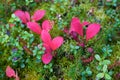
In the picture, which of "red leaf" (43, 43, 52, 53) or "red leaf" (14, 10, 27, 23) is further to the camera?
"red leaf" (14, 10, 27, 23)

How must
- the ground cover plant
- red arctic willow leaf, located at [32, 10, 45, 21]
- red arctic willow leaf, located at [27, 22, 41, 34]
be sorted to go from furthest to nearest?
1. red arctic willow leaf, located at [32, 10, 45, 21]
2. red arctic willow leaf, located at [27, 22, 41, 34]
3. the ground cover plant

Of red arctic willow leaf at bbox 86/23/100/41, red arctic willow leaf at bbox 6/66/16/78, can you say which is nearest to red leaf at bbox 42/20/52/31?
red arctic willow leaf at bbox 86/23/100/41

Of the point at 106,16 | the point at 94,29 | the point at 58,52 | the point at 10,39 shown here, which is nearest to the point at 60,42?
the point at 58,52

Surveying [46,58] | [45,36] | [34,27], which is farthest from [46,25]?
[46,58]

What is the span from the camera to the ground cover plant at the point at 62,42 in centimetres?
231

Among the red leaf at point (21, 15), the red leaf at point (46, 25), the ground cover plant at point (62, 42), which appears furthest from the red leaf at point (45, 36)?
the red leaf at point (21, 15)

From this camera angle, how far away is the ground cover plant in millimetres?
2309

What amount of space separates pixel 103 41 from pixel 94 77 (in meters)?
0.41

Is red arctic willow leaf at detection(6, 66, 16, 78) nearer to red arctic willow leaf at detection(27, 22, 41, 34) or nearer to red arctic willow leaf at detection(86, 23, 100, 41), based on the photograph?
red arctic willow leaf at detection(27, 22, 41, 34)

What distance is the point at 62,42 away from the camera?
236cm

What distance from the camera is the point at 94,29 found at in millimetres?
A: 2361

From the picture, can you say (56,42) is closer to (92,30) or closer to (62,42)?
(62,42)

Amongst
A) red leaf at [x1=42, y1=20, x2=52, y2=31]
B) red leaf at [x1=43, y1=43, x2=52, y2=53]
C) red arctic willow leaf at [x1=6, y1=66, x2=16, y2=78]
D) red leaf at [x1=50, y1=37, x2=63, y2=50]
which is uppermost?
red leaf at [x1=42, y1=20, x2=52, y2=31]

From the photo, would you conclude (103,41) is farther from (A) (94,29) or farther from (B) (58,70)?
(B) (58,70)
